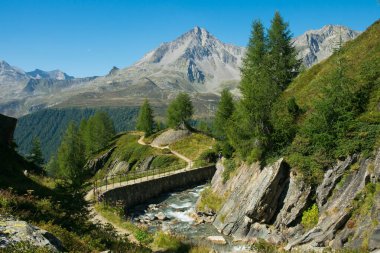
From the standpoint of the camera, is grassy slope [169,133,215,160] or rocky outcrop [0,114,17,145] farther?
grassy slope [169,133,215,160]

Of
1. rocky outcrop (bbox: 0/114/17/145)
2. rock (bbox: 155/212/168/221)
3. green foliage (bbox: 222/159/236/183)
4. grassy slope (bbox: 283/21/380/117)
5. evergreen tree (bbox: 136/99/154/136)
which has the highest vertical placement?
grassy slope (bbox: 283/21/380/117)

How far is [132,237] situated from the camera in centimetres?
2489

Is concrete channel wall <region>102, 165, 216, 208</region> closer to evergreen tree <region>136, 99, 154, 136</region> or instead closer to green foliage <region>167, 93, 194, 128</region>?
green foliage <region>167, 93, 194, 128</region>

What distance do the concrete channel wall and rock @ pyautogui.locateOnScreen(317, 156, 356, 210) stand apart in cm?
2388

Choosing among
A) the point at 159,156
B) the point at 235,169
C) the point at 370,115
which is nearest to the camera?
the point at 370,115

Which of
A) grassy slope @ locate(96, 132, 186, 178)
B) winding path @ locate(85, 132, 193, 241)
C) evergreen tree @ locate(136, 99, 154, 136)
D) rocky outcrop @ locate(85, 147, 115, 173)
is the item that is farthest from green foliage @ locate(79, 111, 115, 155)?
winding path @ locate(85, 132, 193, 241)

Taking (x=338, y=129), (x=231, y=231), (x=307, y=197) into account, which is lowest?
(x=231, y=231)

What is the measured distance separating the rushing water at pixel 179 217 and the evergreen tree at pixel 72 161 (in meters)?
10.0

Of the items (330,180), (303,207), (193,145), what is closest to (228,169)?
(303,207)

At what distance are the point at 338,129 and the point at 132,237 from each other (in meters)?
20.0

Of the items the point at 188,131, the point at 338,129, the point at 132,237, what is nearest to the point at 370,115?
the point at 338,129

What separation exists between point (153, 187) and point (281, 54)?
104 feet

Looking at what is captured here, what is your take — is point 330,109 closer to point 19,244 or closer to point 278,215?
point 278,215

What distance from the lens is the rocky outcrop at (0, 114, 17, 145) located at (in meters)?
25.1
